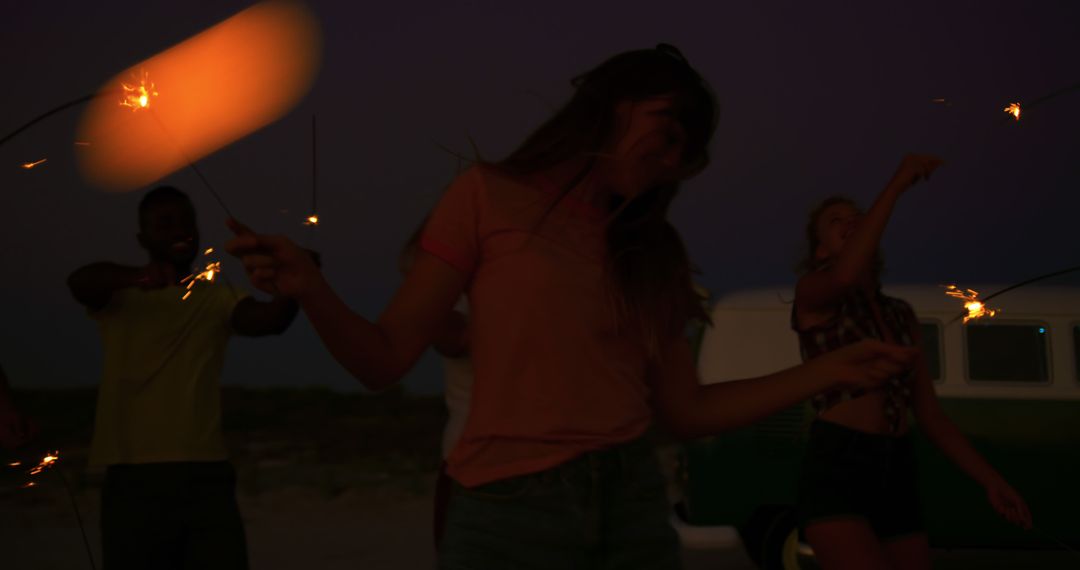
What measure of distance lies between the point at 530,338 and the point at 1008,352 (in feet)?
21.1

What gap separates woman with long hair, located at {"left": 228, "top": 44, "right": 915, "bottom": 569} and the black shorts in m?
1.58

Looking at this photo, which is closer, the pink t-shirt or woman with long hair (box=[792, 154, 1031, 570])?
the pink t-shirt

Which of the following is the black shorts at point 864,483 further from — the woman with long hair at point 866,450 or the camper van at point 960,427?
the camper van at point 960,427

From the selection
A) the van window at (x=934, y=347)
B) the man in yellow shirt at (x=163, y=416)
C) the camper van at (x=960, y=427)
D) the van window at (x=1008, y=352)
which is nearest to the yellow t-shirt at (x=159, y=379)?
the man in yellow shirt at (x=163, y=416)

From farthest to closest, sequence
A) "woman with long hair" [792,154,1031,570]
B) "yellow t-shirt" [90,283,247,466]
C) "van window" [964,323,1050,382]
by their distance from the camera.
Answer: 1. "van window" [964,323,1050,382]
2. "yellow t-shirt" [90,283,247,466]
3. "woman with long hair" [792,154,1031,570]

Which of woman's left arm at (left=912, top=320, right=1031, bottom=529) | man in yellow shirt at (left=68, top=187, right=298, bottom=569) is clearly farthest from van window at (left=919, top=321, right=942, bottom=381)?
man in yellow shirt at (left=68, top=187, right=298, bottom=569)

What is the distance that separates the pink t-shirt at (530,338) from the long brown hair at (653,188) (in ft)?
0.16

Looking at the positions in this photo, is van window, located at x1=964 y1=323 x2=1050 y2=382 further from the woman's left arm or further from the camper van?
the woman's left arm

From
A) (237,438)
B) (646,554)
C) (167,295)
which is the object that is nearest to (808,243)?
(167,295)

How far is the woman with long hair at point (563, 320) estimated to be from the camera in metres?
2.06

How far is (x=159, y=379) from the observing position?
393 centimetres

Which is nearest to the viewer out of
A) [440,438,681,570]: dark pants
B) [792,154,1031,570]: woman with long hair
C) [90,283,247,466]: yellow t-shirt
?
[440,438,681,570]: dark pants

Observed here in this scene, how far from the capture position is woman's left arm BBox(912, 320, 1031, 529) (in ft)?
12.8

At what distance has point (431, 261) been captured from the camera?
2.12m
